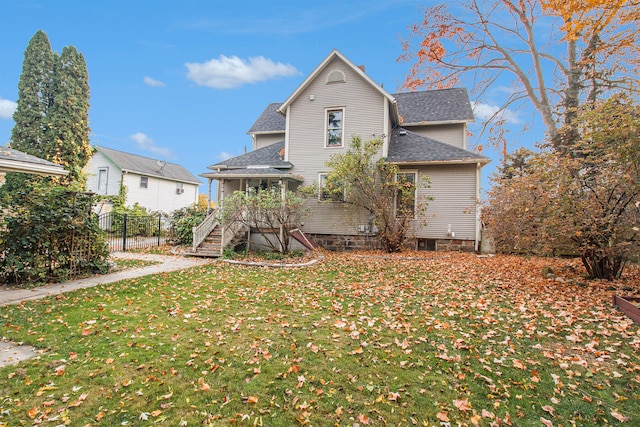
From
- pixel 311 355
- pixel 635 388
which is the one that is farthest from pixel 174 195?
pixel 635 388

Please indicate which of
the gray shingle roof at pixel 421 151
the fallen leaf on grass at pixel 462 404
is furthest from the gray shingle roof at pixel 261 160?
the fallen leaf on grass at pixel 462 404

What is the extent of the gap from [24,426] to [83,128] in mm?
22890

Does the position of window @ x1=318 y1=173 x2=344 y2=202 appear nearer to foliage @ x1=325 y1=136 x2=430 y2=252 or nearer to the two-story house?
the two-story house

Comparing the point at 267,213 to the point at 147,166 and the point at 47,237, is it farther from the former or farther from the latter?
the point at 147,166

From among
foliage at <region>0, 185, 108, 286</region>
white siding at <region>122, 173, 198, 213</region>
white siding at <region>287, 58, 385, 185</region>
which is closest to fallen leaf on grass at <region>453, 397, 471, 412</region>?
foliage at <region>0, 185, 108, 286</region>

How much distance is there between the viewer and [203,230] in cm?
1312

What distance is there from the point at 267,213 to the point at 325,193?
3.43 m

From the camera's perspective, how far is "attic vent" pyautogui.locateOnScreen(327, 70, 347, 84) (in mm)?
14836

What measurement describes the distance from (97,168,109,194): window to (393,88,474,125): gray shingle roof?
2103 cm

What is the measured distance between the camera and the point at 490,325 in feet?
16.5

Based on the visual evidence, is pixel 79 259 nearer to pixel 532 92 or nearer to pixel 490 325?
pixel 490 325

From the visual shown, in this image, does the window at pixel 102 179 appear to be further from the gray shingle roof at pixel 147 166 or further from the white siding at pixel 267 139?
the white siding at pixel 267 139

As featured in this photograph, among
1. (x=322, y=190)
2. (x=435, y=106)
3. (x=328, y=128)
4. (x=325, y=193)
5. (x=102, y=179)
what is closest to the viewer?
(x=322, y=190)

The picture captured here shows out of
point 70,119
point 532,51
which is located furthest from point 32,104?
point 532,51
